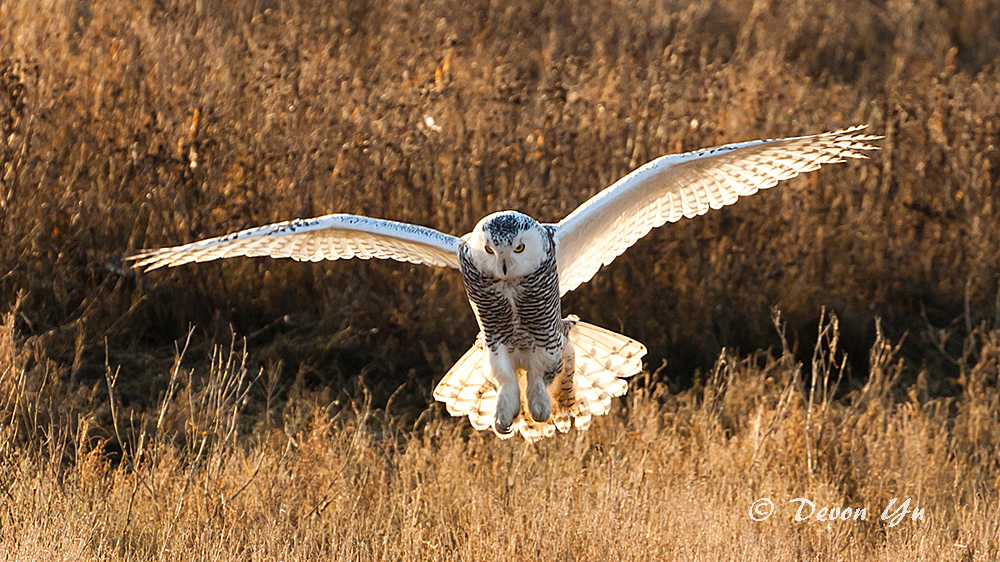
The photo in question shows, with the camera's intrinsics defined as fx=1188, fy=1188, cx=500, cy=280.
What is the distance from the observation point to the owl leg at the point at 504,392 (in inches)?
187

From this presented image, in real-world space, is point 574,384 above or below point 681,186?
below

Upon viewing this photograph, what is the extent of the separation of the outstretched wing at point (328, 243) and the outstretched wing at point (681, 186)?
0.56 m

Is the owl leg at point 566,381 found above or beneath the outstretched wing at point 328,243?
beneath

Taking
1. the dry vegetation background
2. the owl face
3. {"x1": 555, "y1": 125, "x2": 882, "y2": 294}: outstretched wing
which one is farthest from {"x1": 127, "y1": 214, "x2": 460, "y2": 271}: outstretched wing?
{"x1": 555, "y1": 125, "x2": 882, "y2": 294}: outstretched wing

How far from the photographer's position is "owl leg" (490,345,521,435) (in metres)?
4.76

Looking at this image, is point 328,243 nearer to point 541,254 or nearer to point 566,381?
point 541,254

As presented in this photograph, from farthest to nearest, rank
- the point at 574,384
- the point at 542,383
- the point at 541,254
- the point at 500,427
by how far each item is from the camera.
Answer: the point at 574,384, the point at 542,383, the point at 500,427, the point at 541,254

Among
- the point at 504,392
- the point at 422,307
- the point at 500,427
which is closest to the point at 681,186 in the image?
the point at 504,392

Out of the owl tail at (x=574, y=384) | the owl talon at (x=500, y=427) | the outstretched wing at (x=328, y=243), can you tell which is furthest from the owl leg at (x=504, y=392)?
the outstretched wing at (x=328, y=243)

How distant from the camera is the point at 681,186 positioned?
5.25 meters

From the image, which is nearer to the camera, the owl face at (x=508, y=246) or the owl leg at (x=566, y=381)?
the owl face at (x=508, y=246)

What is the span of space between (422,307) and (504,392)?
6.54 ft

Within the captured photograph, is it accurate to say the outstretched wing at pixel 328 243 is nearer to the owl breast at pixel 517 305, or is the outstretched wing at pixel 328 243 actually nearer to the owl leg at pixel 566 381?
the owl breast at pixel 517 305

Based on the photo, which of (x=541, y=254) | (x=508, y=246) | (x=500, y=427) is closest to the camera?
(x=508, y=246)
